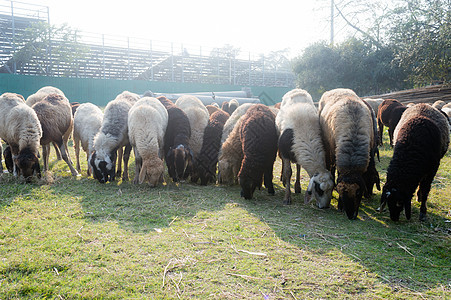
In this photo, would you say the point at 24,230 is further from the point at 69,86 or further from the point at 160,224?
the point at 69,86

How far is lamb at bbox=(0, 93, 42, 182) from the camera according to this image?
635 cm

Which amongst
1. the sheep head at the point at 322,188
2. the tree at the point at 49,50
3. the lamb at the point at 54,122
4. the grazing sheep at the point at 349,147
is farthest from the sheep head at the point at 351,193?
the tree at the point at 49,50

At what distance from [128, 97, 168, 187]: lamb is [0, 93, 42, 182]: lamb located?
6.36ft

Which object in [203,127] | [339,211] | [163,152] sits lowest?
[339,211]

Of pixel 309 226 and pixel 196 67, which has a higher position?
pixel 196 67

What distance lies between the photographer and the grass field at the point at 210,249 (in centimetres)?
293

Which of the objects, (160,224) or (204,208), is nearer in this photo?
(160,224)

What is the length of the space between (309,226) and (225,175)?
8.95ft

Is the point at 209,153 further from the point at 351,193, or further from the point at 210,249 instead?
the point at 210,249

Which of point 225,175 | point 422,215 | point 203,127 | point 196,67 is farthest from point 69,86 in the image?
point 422,215

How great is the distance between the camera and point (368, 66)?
20.8 meters

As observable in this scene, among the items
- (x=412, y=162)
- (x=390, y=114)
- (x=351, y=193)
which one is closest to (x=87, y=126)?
(x=351, y=193)

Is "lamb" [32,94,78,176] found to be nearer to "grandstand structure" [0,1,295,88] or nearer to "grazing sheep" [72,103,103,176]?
"grazing sheep" [72,103,103,176]

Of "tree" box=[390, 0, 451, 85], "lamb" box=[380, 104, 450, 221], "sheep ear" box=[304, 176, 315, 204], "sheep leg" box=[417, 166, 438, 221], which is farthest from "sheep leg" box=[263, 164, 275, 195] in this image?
"tree" box=[390, 0, 451, 85]
